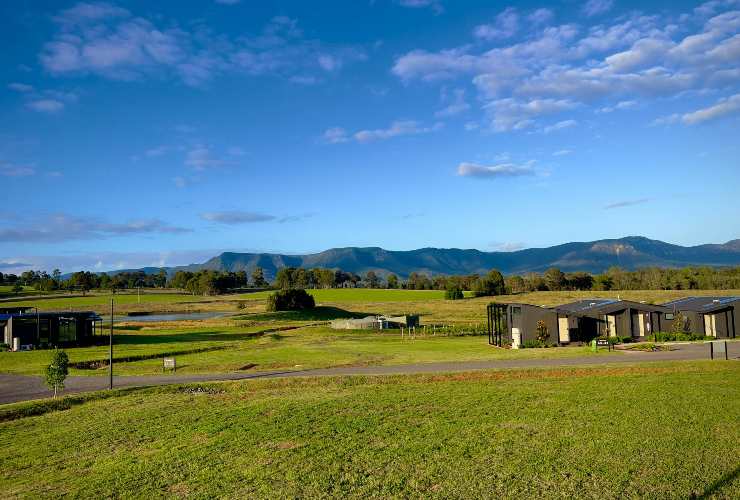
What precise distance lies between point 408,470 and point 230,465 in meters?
5.14

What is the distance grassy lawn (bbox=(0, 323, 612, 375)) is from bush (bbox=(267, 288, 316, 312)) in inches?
1446

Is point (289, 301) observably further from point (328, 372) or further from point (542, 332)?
point (328, 372)

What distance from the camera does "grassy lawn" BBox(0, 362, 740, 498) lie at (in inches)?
526

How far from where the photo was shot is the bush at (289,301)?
350ft

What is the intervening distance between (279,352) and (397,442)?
3173 centimetres

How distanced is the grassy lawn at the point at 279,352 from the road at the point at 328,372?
224 centimetres

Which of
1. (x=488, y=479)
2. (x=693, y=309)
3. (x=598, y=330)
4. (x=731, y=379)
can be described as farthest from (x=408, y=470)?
(x=693, y=309)

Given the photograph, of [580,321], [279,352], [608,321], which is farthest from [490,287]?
[279,352]

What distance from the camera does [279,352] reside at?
156 feet

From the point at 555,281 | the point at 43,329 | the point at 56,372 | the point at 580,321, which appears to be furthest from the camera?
the point at 555,281

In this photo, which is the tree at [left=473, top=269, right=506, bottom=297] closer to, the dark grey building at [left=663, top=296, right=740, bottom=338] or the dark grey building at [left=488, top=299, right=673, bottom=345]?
the dark grey building at [left=488, top=299, right=673, bottom=345]

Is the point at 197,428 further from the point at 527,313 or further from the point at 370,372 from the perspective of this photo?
the point at 527,313

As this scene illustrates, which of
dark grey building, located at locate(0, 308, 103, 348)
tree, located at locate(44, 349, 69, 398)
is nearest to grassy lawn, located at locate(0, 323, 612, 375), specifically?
dark grey building, located at locate(0, 308, 103, 348)

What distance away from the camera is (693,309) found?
176ft
